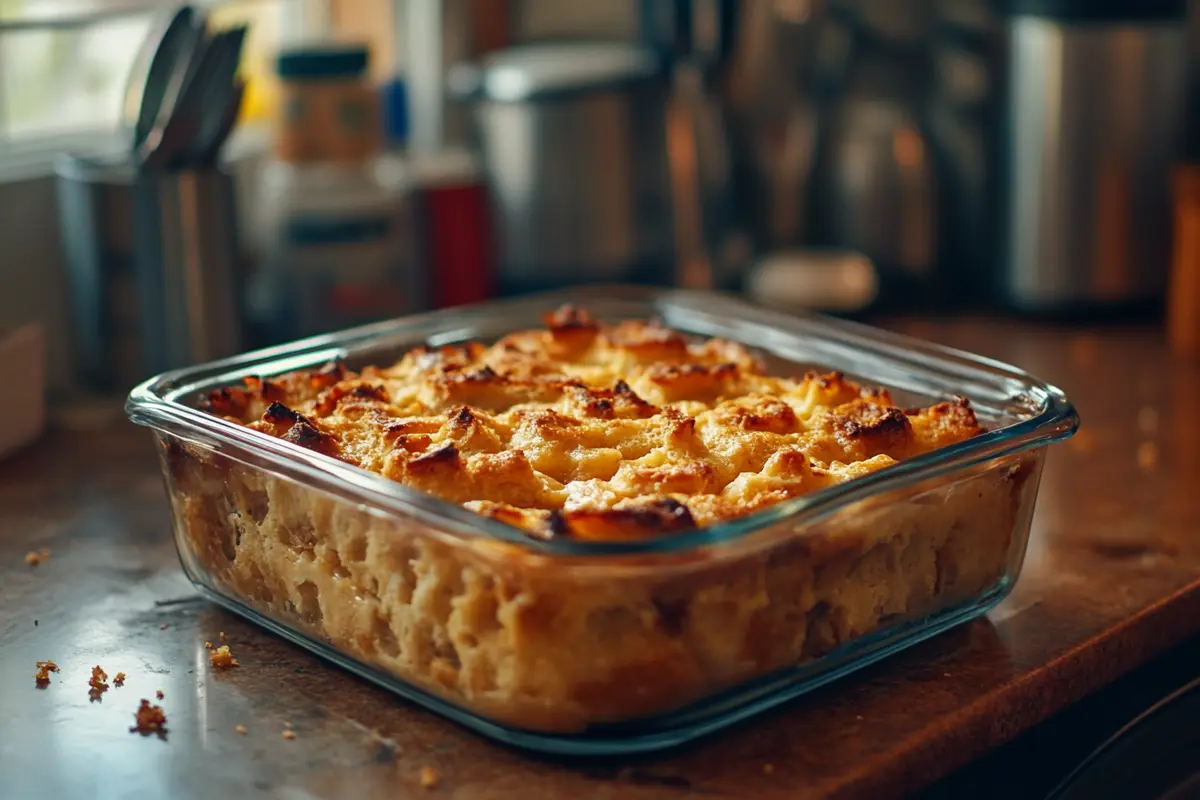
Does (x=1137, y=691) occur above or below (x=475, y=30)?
below

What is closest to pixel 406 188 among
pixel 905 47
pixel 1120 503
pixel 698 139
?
pixel 698 139

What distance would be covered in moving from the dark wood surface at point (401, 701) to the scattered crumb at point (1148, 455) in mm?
49

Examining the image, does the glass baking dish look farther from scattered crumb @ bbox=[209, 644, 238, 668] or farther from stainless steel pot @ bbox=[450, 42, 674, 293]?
stainless steel pot @ bbox=[450, 42, 674, 293]

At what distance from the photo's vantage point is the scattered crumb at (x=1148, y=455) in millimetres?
1415

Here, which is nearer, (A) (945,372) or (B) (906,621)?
(B) (906,621)

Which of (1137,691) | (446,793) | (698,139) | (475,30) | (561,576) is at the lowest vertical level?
(1137,691)

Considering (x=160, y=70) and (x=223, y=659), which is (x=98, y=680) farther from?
(x=160, y=70)

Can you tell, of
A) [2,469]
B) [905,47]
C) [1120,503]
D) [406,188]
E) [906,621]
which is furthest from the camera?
[905,47]

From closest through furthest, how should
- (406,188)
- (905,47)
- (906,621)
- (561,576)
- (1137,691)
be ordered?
(561,576)
(906,621)
(1137,691)
(406,188)
(905,47)

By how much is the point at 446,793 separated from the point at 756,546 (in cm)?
21

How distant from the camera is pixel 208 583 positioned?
40.5 inches

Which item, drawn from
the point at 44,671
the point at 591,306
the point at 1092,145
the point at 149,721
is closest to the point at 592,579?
the point at 149,721

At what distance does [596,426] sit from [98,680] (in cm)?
36

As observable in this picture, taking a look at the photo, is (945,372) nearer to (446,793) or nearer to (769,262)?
(446,793)
